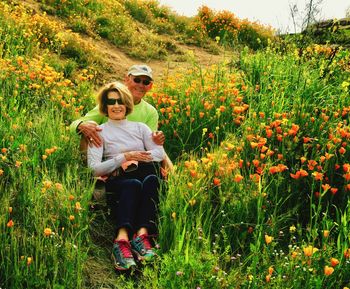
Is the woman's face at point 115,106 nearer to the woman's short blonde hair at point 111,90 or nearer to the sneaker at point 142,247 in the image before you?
the woman's short blonde hair at point 111,90

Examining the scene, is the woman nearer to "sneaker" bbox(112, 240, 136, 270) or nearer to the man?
"sneaker" bbox(112, 240, 136, 270)

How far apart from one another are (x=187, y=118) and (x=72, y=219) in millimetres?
2592

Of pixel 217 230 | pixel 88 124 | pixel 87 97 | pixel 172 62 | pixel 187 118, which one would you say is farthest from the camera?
pixel 172 62

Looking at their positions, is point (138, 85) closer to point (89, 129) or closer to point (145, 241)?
point (89, 129)

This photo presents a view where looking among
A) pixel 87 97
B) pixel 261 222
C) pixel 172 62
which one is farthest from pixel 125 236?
pixel 172 62

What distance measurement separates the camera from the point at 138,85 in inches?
193

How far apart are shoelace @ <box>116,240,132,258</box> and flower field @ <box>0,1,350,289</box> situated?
17 centimetres

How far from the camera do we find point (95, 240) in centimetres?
372

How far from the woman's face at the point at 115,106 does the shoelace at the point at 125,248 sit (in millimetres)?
1416

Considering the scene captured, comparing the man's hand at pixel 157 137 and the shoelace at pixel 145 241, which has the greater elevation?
the man's hand at pixel 157 137

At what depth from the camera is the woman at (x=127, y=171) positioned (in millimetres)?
3452

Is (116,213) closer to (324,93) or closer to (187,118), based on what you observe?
(187,118)

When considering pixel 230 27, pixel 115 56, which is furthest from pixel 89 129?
pixel 230 27

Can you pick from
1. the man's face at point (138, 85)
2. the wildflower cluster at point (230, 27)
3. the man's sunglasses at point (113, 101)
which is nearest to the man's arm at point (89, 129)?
the man's sunglasses at point (113, 101)
